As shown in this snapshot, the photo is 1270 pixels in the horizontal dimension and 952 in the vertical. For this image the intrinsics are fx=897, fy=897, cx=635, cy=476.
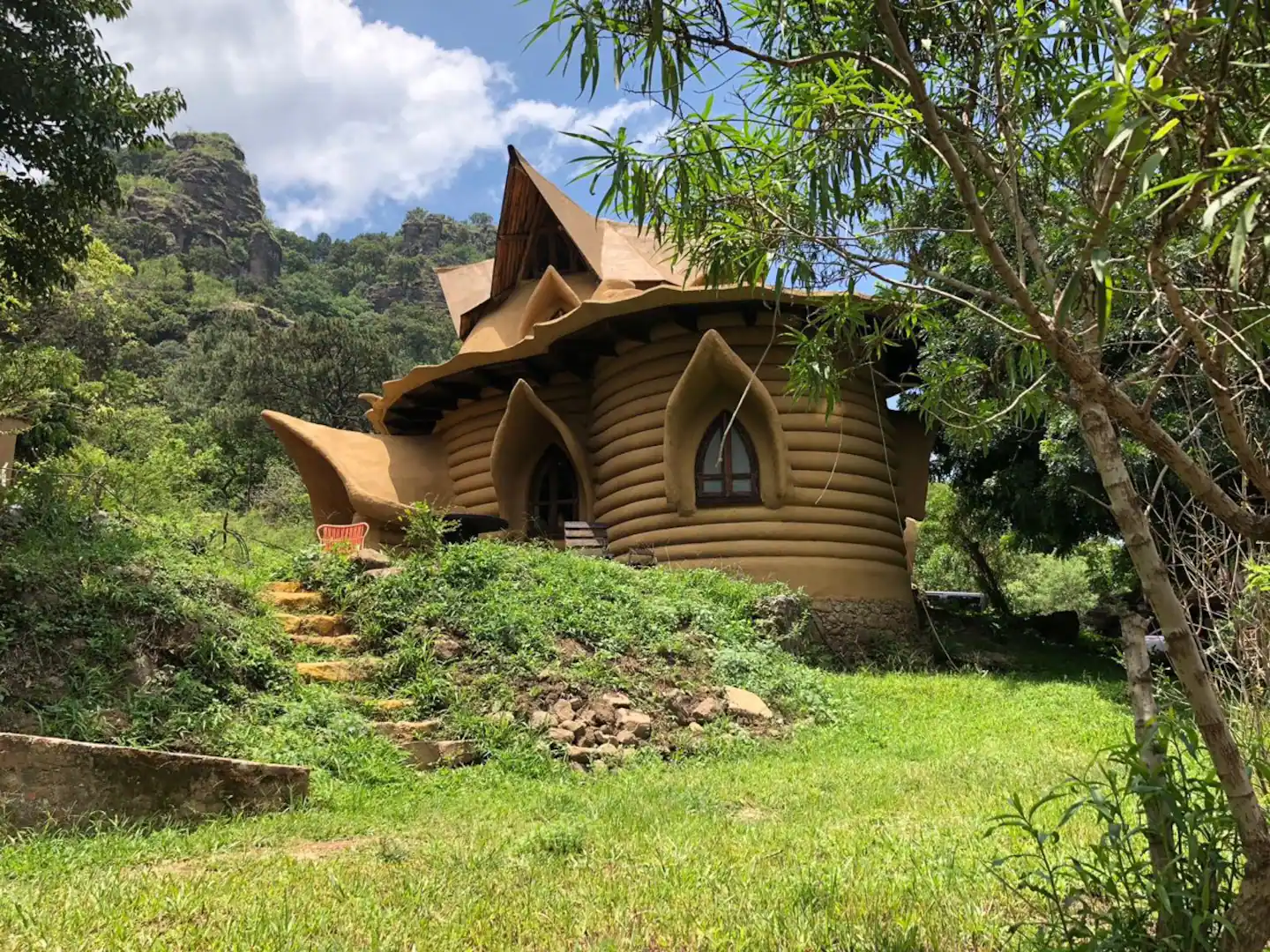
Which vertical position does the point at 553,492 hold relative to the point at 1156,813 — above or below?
above

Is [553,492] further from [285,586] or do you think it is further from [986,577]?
[986,577]

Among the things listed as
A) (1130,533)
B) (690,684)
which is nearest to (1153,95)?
(1130,533)

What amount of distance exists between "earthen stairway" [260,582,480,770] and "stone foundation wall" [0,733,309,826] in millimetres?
1373

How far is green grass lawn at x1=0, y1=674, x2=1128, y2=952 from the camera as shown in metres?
3.08

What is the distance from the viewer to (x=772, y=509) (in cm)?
1270

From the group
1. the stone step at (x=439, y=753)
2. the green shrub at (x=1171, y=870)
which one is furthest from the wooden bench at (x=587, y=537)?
the green shrub at (x=1171, y=870)

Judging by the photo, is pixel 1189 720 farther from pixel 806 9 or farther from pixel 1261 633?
pixel 1261 633

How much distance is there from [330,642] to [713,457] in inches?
260

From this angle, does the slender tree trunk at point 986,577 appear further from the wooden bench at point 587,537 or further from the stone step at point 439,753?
the stone step at point 439,753

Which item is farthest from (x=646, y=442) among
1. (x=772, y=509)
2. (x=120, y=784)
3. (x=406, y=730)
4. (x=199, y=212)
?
(x=199, y=212)

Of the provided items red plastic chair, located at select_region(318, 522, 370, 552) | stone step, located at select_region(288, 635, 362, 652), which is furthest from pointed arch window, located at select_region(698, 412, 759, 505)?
stone step, located at select_region(288, 635, 362, 652)

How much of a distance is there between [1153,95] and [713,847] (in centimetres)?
361

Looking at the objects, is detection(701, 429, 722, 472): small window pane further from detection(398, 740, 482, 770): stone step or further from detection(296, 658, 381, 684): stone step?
detection(398, 740, 482, 770): stone step

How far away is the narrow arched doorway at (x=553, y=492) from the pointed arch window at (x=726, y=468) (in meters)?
3.06
